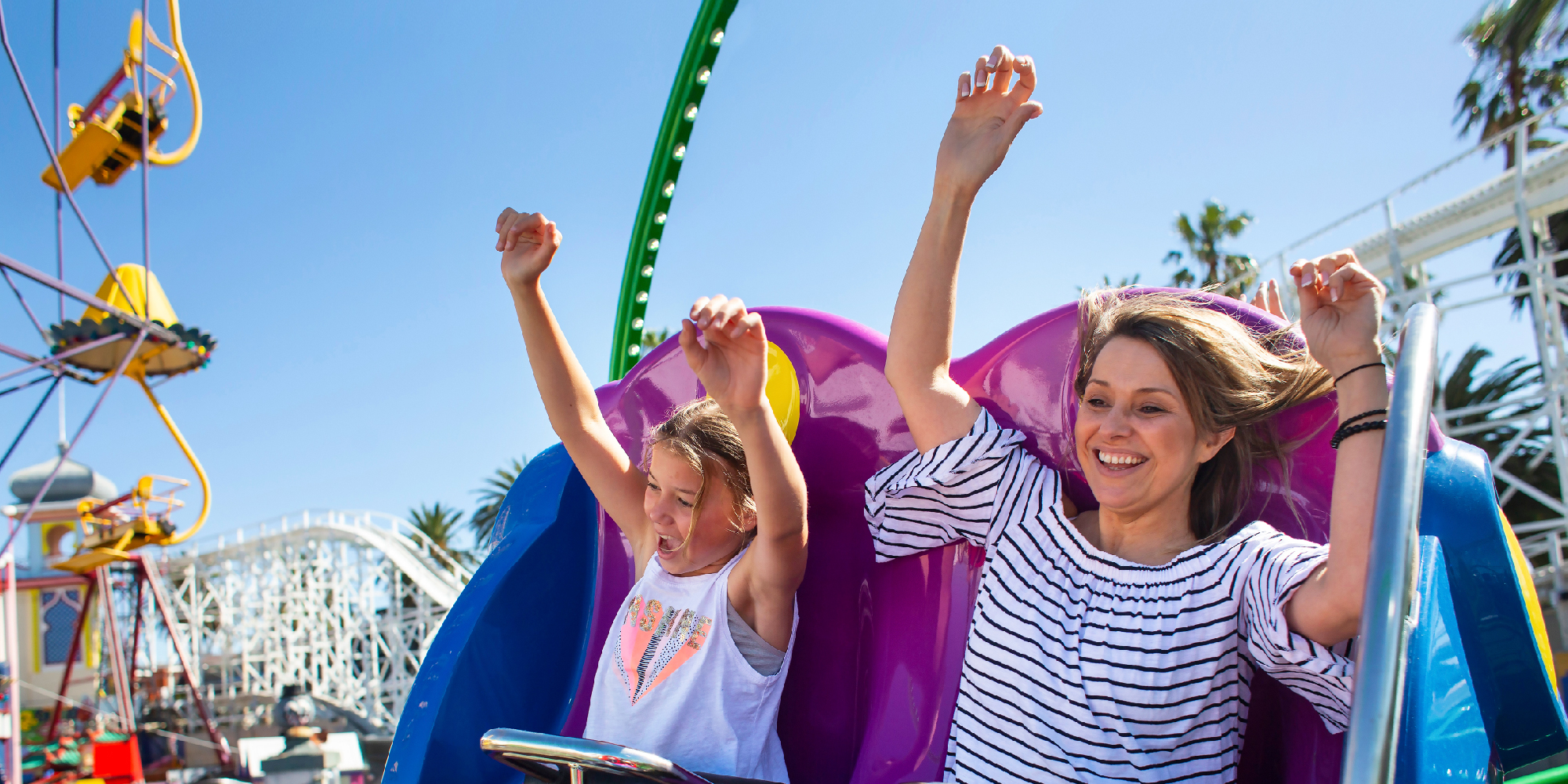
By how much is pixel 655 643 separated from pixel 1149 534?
0.72 m

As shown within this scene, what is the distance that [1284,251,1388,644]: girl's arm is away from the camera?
86 centimetres

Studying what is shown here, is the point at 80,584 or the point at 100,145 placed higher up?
the point at 100,145

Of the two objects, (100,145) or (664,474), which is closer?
(664,474)

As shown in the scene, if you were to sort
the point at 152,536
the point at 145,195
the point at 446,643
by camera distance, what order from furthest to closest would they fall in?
the point at 152,536
the point at 145,195
the point at 446,643

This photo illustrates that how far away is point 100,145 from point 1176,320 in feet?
22.9

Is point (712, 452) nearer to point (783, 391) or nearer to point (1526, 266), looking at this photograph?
point (783, 391)

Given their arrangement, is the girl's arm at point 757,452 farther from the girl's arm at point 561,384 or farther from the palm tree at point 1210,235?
the palm tree at point 1210,235

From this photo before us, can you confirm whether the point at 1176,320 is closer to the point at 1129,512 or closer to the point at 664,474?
the point at 1129,512

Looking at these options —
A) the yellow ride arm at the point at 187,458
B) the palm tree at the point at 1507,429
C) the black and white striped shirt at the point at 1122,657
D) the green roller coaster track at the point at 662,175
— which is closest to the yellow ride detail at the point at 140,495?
the yellow ride arm at the point at 187,458

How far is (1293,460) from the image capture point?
1.10 meters

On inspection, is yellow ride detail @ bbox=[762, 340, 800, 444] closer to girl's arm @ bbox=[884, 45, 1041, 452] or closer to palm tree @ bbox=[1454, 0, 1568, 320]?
girl's arm @ bbox=[884, 45, 1041, 452]

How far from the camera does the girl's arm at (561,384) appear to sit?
61.1 inches

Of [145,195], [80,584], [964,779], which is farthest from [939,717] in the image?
[80,584]

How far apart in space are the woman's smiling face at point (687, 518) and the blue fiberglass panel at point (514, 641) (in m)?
0.49
